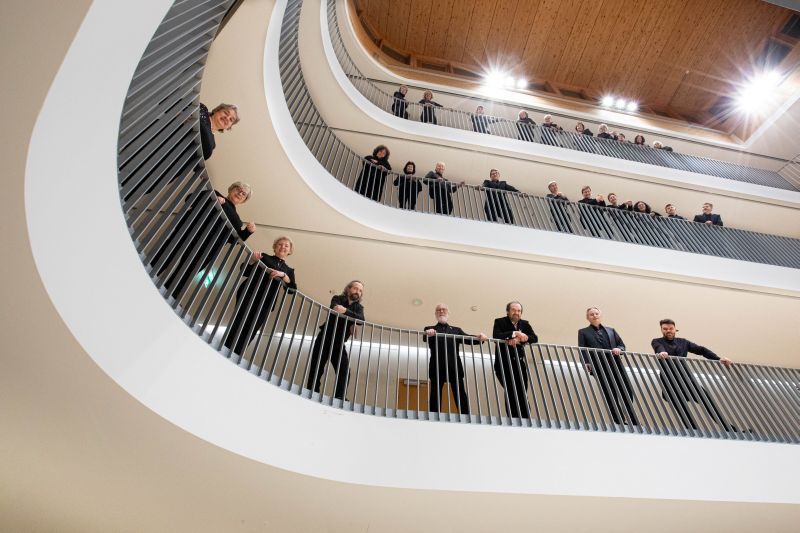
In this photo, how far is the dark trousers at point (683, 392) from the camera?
16.7 ft

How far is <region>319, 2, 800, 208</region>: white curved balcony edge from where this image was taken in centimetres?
1071

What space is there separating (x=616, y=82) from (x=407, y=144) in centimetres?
888

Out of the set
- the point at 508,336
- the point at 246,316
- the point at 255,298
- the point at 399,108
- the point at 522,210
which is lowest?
the point at 246,316

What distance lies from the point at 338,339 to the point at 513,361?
197cm

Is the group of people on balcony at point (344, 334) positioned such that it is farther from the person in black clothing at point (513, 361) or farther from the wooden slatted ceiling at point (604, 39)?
the wooden slatted ceiling at point (604, 39)

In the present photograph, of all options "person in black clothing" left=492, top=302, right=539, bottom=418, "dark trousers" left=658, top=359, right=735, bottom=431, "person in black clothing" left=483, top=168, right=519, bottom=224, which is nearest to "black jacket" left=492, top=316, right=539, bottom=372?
"person in black clothing" left=492, top=302, right=539, bottom=418

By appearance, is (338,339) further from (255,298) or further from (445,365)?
(445,365)

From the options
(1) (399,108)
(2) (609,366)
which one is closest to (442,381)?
(2) (609,366)

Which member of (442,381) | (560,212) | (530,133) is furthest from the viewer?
(530,133)

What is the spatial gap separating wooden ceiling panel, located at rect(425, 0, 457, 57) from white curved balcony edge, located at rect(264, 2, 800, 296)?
719 centimetres

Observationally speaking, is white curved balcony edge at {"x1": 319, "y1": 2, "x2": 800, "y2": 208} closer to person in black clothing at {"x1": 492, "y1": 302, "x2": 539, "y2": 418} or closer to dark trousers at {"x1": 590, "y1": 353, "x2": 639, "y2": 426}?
person in black clothing at {"x1": 492, "y1": 302, "x2": 539, "y2": 418}

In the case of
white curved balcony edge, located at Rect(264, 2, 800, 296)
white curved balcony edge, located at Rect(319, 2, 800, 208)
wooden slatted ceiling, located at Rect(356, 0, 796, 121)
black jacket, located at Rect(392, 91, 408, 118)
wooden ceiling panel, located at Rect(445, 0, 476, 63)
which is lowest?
white curved balcony edge, located at Rect(264, 2, 800, 296)

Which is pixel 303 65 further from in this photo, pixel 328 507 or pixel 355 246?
pixel 328 507

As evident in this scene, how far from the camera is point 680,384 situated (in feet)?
19.2
